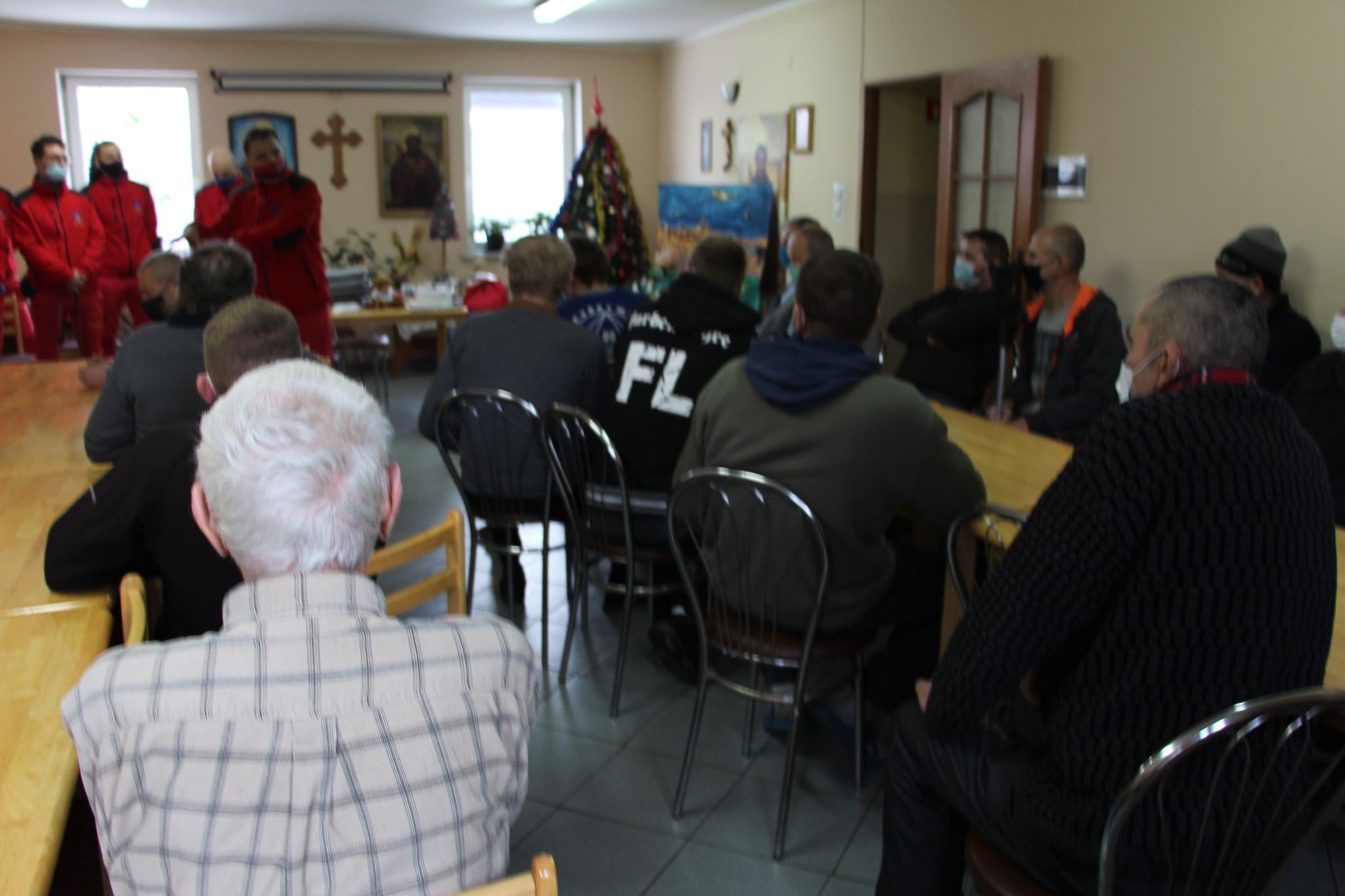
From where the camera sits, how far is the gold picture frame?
641cm

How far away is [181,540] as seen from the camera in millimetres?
1674

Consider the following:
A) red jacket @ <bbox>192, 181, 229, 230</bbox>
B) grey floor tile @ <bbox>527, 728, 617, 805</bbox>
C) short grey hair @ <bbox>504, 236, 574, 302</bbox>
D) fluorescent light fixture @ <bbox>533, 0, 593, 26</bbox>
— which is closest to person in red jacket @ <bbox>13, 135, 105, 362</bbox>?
red jacket @ <bbox>192, 181, 229, 230</bbox>

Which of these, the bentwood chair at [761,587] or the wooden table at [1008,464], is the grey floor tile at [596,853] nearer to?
the bentwood chair at [761,587]

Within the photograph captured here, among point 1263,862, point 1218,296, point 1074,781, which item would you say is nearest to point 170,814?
point 1074,781

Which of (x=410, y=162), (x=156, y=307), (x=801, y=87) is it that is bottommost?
(x=156, y=307)

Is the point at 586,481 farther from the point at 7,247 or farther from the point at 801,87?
the point at 7,247

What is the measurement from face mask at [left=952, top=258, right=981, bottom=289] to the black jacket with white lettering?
178 centimetres

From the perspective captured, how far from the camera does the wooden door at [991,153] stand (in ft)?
14.1

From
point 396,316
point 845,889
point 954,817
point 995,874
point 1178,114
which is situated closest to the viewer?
point 995,874

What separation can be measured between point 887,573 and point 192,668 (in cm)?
160

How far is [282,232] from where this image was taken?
4.87 m

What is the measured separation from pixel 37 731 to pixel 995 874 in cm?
123

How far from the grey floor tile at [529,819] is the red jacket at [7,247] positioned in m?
5.25

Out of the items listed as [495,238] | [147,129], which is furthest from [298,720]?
[147,129]
